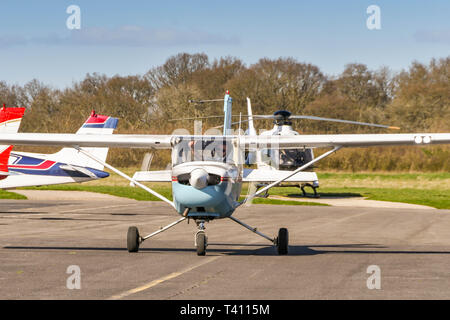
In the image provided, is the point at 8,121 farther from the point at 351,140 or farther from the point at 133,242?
the point at 351,140

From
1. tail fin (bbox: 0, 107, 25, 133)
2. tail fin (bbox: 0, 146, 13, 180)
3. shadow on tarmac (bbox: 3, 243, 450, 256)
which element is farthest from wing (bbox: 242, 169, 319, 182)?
tail fin (bbox: 0, 107, 25, 133)

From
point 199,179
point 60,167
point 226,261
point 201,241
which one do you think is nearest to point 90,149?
point 60,167

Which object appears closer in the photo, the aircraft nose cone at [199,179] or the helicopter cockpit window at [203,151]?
the aircraft nose cone at [199,179]

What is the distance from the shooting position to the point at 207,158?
40.9ft

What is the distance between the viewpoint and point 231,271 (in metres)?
10.7

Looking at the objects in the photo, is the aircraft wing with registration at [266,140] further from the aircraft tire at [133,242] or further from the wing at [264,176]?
the aircraft tire at [133,242]

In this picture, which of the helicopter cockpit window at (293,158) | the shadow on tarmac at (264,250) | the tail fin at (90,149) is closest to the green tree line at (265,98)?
the helicopter cockpit window at (293,158)

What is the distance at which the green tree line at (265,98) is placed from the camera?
200 ft

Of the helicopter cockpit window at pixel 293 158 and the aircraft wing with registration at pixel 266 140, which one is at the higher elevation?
the aircraft wing with registration at pixel 266 140

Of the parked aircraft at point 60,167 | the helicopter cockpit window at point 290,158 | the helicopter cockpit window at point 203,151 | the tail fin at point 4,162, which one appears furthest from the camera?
the helicopter cockpit window at point 290,158

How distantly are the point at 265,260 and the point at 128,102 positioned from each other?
58773 mm

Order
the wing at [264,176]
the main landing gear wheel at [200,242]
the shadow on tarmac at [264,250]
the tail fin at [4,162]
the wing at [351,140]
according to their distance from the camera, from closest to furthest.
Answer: the main landing gear wheel at [200,242]
the shadow on tarmac at [264,250]
the wing at [351,140]
the wing at [264,176]
the tail fin at [4,162]

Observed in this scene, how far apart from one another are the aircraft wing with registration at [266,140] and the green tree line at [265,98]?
39.0 m
